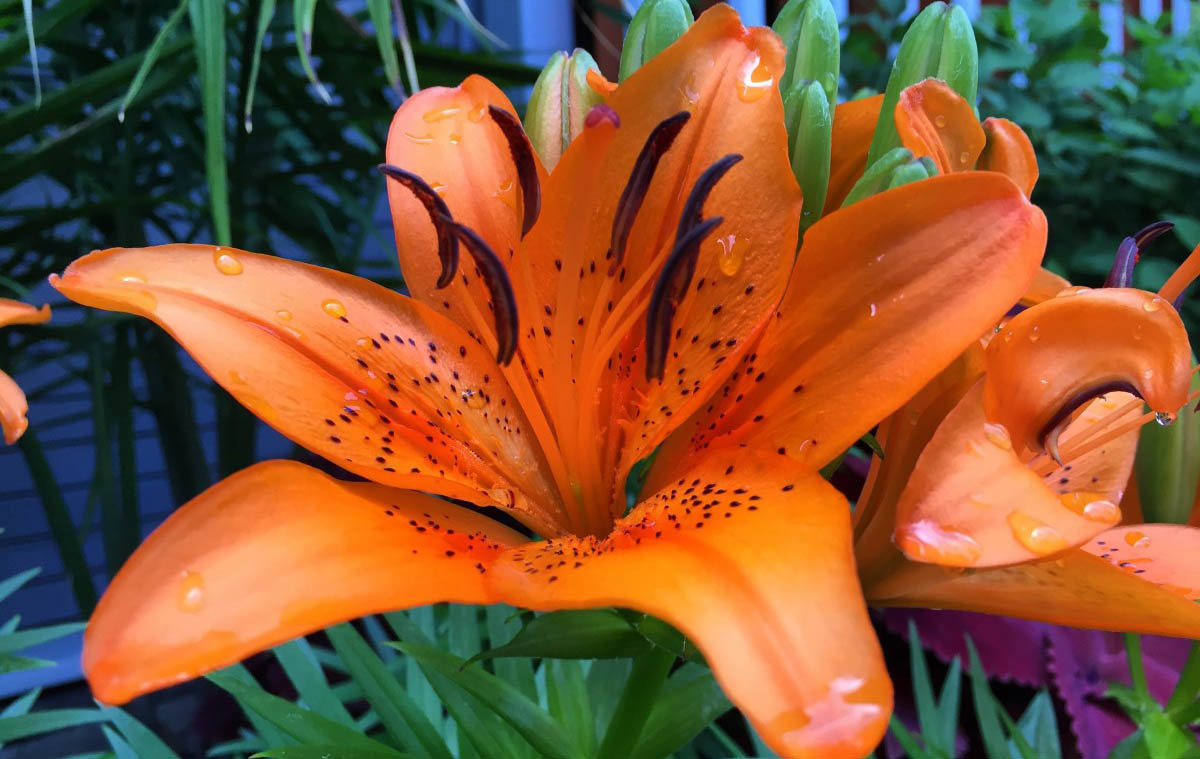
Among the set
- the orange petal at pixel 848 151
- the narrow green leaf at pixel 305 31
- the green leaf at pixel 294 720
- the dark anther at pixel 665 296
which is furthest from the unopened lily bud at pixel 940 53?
the narrow green leaf at pixel 305 31

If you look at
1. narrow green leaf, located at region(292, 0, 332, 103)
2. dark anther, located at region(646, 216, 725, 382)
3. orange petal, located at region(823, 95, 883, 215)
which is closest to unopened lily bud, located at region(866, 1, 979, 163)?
orange petal, located at region(823, 95, 883, 215)

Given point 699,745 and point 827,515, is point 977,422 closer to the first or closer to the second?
point 827,515

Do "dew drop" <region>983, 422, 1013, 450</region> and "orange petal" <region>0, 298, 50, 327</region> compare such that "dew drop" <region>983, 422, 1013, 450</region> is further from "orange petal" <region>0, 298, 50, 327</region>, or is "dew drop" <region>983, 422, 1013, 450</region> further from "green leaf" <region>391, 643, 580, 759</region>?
"orange petal" <region>0, 298, 50, 327</region>

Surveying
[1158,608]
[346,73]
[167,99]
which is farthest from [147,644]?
[167,99]

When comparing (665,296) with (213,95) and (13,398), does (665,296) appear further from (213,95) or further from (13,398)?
(213,95)

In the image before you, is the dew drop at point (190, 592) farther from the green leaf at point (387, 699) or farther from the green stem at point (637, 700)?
the green leaf at point (387, 699)

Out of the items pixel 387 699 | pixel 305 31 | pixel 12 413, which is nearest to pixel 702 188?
pixel 12 413
